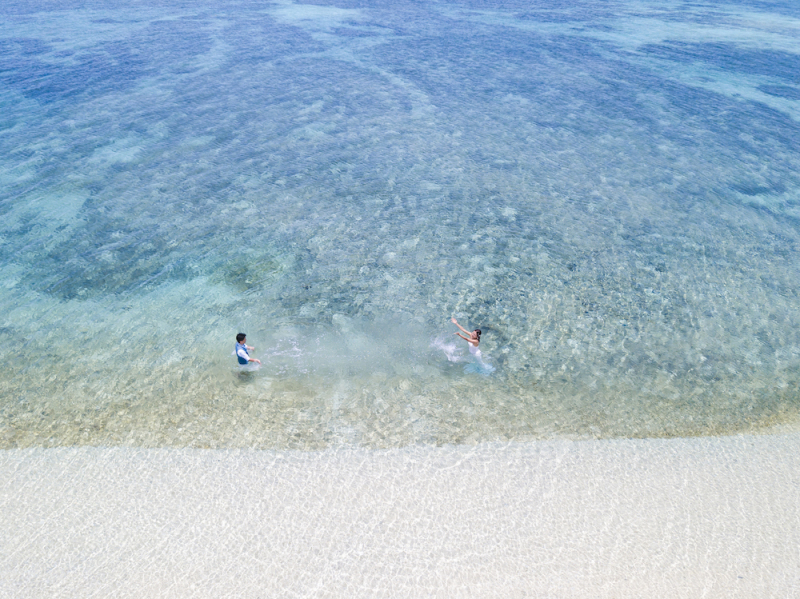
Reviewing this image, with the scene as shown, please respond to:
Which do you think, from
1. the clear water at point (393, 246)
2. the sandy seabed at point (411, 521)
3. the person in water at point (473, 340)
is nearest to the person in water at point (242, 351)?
the clear water at point (393, 246)

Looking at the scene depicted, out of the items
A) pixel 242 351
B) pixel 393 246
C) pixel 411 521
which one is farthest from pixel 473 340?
pixel 393 246

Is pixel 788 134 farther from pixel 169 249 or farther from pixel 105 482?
pixel 105 482

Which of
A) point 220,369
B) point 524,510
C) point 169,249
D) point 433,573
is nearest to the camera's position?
point 433,573

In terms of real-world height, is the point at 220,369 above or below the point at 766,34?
below

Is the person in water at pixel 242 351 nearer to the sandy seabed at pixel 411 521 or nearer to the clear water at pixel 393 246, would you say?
the clear water at pixel 393 246

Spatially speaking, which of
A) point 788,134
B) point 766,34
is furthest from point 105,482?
point 766,34

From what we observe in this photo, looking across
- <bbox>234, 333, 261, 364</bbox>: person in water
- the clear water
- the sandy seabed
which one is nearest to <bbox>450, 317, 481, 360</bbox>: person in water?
the clear water

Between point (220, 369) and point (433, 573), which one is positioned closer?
point (433, 573)

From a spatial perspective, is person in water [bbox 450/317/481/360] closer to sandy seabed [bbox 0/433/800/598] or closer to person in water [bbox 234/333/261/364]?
sandy seabed [bbox 0/433/800/598]
